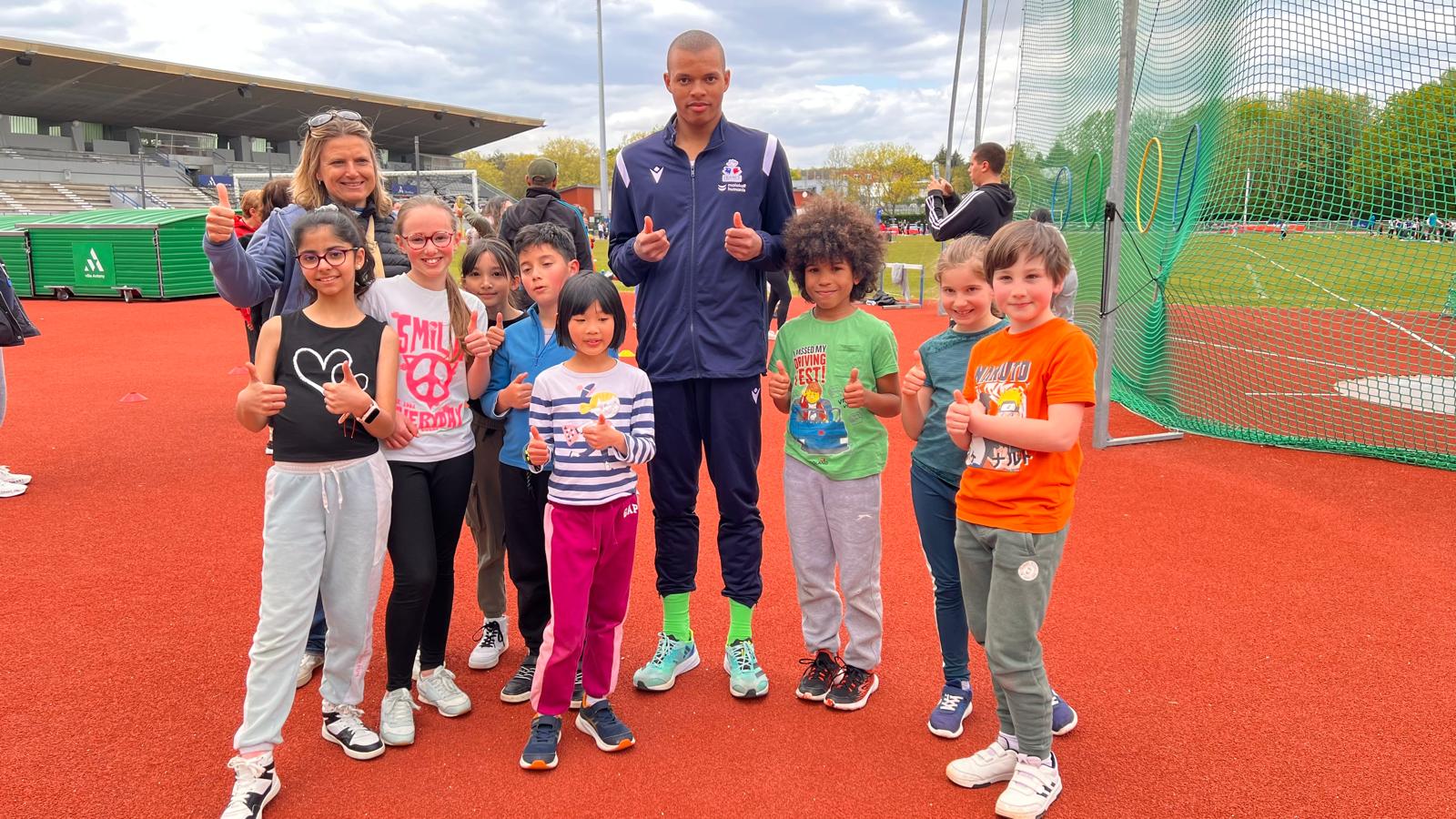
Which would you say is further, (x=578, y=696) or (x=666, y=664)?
(x=666, y=664)

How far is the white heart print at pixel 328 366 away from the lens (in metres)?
2.73

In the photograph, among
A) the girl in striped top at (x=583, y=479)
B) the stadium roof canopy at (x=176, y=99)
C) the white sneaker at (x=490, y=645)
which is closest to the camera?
the girl in striped top at (x=583, y=479)

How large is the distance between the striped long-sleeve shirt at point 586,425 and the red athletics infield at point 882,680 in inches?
34.3

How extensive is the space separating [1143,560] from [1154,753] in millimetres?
1948

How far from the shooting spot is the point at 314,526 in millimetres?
2746

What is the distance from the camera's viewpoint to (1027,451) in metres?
2.58

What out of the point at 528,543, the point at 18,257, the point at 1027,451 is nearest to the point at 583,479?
the point at 528,543

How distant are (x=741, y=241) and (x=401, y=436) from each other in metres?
1.30

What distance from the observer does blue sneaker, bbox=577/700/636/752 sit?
2965mm

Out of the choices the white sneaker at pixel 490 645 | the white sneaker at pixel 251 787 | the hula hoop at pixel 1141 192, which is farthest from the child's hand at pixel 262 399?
the hula hoop at pixel 1141 192

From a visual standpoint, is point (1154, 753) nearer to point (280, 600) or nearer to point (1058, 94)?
point (280, 600)

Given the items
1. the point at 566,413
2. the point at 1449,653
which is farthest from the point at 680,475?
the point at 1449,653

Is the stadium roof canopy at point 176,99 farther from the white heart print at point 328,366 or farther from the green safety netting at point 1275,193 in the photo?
the white heart print at point 328,366

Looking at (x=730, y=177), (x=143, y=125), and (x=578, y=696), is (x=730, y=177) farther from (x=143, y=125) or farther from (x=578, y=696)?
(x=143, y=125)
